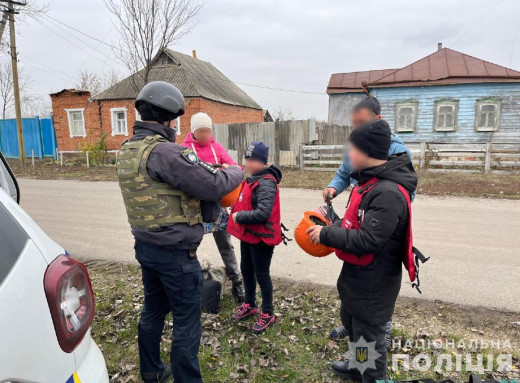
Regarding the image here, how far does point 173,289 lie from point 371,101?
84.0 inches

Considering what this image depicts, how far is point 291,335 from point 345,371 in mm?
638

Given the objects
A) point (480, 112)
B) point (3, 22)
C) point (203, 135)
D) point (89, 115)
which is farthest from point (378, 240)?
point (89, 115)

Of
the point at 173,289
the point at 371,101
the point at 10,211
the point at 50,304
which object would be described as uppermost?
the point at 371,101

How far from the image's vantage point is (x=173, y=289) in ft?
7.41

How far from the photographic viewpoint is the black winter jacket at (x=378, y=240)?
2.00m

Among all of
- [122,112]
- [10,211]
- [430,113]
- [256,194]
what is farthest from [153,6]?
[10,211]

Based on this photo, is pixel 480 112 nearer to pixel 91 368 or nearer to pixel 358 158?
pixel 358 158

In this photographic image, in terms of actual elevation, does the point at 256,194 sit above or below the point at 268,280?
above

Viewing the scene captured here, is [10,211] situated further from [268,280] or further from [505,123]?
[505,123]

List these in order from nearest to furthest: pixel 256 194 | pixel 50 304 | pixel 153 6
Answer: pixel 50 304
pixel 256 194
pixel 153 6

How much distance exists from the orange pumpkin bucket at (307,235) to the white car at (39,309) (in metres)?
1.35

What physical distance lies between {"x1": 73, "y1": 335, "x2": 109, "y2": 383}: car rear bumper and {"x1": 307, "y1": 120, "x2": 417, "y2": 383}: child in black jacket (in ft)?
4.52

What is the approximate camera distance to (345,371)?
2.68 m

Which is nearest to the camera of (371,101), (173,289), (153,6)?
(173,289)
